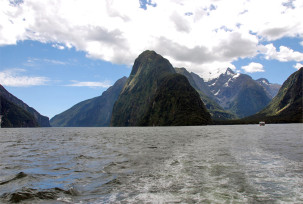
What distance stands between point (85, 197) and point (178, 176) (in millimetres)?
7900

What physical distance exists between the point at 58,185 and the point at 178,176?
8.92m

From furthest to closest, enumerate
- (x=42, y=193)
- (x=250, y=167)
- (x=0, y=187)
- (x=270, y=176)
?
1. (x=250, y=167)
2. (x=270, y=176)
3. (x=0, y=187)
4. (x=42, y=193)

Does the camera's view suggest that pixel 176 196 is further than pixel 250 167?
No

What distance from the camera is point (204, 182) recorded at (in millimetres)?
16719

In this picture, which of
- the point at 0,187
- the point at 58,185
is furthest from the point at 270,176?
the point at 0,187

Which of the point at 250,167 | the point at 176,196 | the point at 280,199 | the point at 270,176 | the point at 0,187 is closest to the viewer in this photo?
the point at 280,199

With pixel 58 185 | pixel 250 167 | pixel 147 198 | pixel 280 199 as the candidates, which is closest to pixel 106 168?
pixel 58 185

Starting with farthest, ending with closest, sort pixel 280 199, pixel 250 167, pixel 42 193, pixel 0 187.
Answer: pixel 250 167 → pixel 0 187 → pixel 42 193 → pixel 280 199

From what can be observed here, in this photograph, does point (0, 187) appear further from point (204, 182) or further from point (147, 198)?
point (204, 182)

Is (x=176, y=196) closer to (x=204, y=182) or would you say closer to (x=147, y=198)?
(x=147, y=198)

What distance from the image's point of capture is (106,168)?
75.5ft

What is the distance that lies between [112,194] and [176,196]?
3.84 meters

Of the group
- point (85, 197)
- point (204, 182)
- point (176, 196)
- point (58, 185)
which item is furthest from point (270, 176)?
point (58, 185)

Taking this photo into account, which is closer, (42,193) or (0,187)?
(42,193)
